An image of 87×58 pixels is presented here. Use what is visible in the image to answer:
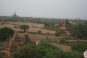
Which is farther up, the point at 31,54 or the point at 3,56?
the point at 31,54

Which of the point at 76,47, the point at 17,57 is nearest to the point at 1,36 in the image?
the point at 17,57

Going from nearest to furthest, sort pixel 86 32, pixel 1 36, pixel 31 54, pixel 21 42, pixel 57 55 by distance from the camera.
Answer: pixel 57 55
pixel 31 54
pixel 21 42
pixel 1 36
pixel 86 32

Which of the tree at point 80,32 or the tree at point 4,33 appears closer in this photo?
the tree at point 4,33

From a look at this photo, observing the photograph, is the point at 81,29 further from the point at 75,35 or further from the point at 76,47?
the point at 76,47

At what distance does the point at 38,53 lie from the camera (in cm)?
1577

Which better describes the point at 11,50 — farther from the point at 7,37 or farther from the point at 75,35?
the point at 75,35

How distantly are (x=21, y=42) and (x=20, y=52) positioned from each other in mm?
6956

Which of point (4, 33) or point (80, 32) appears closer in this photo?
point (4, 33)

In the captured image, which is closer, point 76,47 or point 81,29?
point 76,47

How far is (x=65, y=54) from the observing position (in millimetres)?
14406

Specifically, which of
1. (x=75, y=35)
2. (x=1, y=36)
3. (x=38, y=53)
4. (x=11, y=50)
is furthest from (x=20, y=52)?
(x=75, y=35)

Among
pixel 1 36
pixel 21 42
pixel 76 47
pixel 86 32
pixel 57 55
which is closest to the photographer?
pixel 57 55

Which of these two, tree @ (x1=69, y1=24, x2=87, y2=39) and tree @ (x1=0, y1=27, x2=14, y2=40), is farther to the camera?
tree @ (x1=69, y1=24, x2=87, y2=39)

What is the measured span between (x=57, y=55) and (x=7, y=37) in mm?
17333
